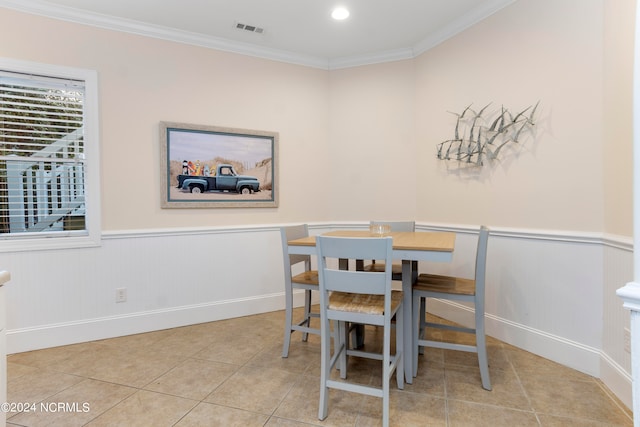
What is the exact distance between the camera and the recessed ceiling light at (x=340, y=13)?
110 inches

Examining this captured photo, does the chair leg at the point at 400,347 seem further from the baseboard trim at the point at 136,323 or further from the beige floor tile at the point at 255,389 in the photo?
the baseboard trim at the point at 136,323

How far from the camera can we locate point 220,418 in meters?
1.77

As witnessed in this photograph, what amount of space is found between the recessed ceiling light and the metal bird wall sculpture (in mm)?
1315

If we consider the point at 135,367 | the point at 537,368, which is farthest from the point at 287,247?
the point at 537,368

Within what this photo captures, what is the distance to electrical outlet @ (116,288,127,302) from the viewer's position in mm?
2933

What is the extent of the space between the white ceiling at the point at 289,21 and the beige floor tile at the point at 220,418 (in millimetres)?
2867

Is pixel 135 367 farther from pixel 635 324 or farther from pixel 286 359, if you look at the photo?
pixel 635 324

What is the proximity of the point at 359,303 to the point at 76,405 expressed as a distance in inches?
66.9

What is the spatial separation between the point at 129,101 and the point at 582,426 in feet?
12.6

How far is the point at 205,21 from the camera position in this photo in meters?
2.95

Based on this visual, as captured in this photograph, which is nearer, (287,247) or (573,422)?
(573,422)

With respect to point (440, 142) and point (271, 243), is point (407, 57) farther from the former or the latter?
point (271, 243)

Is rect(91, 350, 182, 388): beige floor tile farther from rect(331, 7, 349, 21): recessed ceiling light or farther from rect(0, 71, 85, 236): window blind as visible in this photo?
rect(331, 7, 349, 21): recessed ceiling light

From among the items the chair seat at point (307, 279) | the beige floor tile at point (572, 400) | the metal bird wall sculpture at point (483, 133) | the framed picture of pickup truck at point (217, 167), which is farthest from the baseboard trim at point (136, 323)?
the beige floor tile at point (572, 400)
